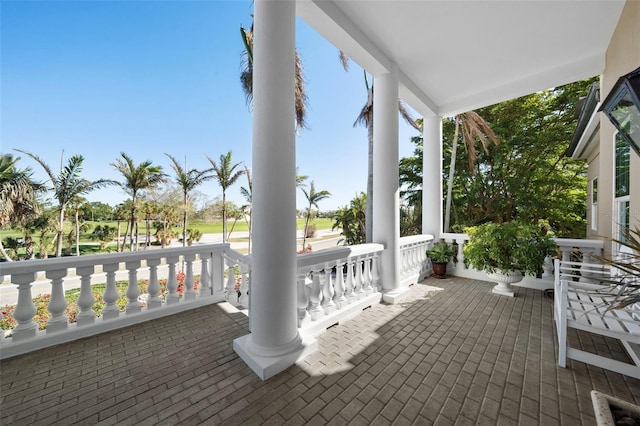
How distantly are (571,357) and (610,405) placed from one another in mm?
1608

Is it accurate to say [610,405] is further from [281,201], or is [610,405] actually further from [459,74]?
[459,74]

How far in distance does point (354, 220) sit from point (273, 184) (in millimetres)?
9775

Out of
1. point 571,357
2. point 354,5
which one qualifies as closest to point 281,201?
point 354,5

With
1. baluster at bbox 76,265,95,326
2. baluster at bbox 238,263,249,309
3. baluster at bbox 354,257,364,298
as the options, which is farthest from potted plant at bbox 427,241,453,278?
baluster at bbox 76,265,95,326

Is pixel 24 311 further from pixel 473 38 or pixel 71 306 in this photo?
pixel 71 306

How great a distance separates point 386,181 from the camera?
3666 mm

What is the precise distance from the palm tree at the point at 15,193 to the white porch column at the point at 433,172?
1605 cm

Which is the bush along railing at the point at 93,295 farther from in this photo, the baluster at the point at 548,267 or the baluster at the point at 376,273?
the baluster at the point at 548,267

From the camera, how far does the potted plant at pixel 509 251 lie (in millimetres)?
3670

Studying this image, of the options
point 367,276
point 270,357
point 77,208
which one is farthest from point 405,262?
point 77,208

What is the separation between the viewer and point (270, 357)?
1.99m

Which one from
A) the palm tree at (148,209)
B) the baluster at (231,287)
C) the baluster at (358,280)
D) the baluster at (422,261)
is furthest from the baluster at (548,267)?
the palm tree at (148,209)

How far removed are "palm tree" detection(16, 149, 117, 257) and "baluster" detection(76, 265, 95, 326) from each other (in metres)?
12.8

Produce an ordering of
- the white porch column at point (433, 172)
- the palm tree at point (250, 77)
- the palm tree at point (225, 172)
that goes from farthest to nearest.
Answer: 1. the palm tree at point (225, 172)
2. the palm tree at point (250, 77)
3. the white porch column at point (433, 172)
